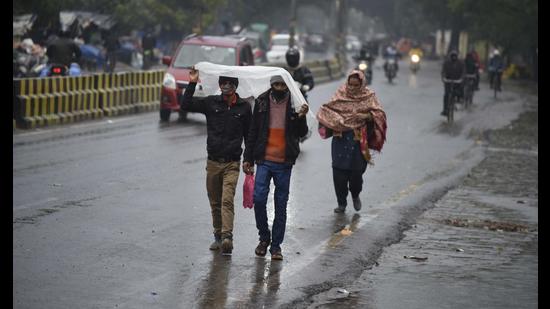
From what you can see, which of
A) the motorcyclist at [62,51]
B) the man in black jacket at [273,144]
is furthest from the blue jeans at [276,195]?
the motorcyclist at [62,51]

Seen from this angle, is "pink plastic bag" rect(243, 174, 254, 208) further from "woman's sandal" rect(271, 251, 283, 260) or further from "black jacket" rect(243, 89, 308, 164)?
"woman's sandal" rect(271, 251, 283, 260)

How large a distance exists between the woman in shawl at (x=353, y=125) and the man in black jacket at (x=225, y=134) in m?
2.78

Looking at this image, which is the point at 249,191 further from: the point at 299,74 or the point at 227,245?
the point at 299,74

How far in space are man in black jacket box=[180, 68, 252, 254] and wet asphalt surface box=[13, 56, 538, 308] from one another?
1.29ft

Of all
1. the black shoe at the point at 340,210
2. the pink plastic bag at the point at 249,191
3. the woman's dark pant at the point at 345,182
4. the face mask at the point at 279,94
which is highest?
the face mask at the point at 279,94

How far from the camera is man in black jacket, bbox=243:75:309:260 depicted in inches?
408

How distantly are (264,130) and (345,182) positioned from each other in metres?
3.36

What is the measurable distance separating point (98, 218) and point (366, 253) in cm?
292

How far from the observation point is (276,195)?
1057cm

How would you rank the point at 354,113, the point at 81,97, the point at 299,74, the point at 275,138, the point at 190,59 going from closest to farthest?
1. the point at 275,138
2. the point at 354,113
3. the point at 299,74
4. the point at 81,97
5. the point at 190,59

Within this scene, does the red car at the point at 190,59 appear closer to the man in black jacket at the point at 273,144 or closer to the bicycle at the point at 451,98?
the bicycle at the point at 451,98

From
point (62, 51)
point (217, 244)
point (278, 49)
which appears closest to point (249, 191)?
point (217, 244)

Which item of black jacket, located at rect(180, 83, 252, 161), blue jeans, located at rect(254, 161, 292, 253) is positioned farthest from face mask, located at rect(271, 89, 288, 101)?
blue jeans, located at rect(254, 161, 292, 253)

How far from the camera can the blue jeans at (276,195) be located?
10.4m
